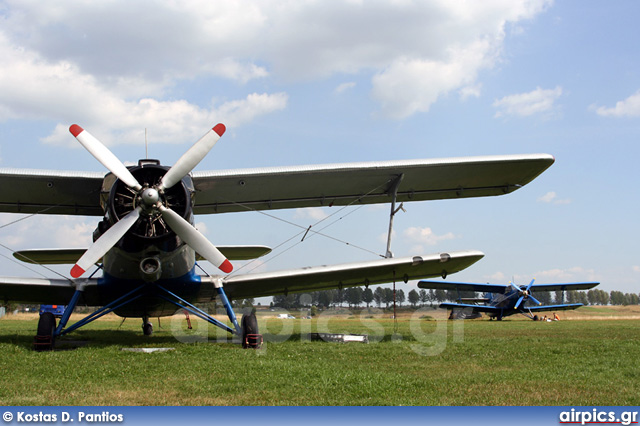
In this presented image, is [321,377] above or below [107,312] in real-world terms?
below

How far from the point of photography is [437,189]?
1228 cm

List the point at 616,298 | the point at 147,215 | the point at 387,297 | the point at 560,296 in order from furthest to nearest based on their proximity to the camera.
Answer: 1. the point at 616,298
2. the point at 387,297
3. the point at 560,296
4. the point at 147,215

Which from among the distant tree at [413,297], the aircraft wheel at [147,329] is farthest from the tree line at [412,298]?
the aircraft wheel at [147,329]

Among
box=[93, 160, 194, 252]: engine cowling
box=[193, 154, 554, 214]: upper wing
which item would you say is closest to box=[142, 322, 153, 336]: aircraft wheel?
box=[193, 154, 554, 214]: upper wing

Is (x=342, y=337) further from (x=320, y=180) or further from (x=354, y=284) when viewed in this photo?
(x=320, y=180)

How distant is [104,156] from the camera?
835cm

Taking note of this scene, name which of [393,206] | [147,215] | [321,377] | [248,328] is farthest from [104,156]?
[393,206]

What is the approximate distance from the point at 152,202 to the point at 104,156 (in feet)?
4.26

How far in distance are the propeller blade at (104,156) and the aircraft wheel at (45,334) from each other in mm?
2889

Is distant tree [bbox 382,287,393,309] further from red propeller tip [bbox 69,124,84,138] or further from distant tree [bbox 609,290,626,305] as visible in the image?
red propeller tip [bbox 69,124,84,138]

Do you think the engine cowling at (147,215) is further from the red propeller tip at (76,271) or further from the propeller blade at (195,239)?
the red propeller tip at (76,271)

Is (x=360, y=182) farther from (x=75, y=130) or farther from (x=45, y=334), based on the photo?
(x=45, y=334)

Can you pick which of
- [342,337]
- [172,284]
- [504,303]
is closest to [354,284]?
[342,337]

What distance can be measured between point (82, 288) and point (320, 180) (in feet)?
16.7
